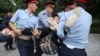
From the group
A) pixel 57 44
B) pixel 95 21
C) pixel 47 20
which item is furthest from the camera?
pixel 95 21

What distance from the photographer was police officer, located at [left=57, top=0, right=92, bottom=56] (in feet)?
17.2

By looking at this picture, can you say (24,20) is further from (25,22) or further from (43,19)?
(43,19)

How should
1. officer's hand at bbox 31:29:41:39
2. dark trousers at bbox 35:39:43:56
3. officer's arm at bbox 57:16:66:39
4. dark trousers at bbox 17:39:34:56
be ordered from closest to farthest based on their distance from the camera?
1. officer's arm at bbox 57:16:66:39
2. officer's hand at bbox 31:29:41:39
3. dark trousers at bbox 35:39:43:56
4. dark trousers at bbox 17:39:34:56

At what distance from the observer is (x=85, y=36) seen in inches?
211

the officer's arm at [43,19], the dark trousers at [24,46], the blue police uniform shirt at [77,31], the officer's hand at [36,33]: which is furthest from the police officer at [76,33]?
the dark trousers at [24,46]

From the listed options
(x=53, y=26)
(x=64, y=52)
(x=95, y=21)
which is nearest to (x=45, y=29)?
(x=53, y=26)

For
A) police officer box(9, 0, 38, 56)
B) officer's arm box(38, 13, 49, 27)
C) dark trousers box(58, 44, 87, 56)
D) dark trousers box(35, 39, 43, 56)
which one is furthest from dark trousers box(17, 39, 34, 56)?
dark trousers box(58, 44, 87, 56)

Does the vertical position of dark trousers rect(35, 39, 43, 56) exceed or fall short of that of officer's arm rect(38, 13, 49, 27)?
it falls short

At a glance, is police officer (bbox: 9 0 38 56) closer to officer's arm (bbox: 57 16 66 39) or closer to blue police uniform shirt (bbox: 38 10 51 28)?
blue police uniform shirt (bbox: 38 10 51 28)

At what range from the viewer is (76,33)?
5.29 meters

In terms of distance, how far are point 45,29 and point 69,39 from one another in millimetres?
918

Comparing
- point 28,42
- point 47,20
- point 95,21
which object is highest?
point 47,20

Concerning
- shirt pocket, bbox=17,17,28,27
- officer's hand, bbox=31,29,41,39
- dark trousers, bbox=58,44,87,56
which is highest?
shirt pocket, bbox=17,17,28,27

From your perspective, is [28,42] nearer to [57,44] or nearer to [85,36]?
[57,44]
